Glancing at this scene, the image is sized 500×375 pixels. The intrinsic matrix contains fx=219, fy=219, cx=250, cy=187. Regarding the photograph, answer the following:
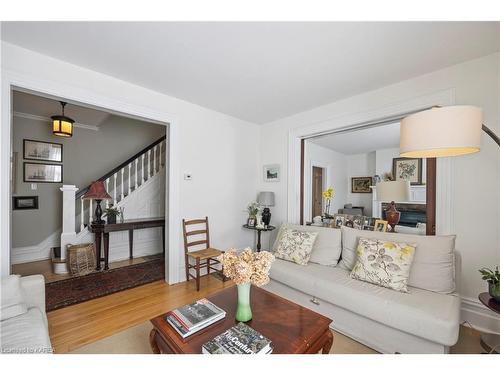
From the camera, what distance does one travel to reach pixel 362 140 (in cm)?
298

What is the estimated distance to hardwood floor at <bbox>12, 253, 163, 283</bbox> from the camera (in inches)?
122

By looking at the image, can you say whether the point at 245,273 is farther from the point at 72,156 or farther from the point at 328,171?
the point at 72,156

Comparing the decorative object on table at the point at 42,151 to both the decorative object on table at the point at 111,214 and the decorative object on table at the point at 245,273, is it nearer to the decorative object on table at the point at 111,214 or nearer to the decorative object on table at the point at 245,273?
the decorative object on table at the point at 111,214

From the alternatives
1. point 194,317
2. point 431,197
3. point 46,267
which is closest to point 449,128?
point 431,197

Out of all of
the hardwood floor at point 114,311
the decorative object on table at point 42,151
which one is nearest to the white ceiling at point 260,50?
the hardwood floor at point 114,311

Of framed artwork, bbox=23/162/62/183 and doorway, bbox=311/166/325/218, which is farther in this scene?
framed artwork, bbox=23/162/62/183

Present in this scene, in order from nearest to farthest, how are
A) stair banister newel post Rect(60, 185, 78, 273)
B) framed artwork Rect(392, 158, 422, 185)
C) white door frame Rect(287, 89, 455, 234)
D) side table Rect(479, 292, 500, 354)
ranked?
side table Rect(479, 292, 500, 354)
white door frame Rect(287, 89, 455, 234)
framed artwork Rect(392, 158, 422, 185)
stair banister newel post Rect(60, 185, 78, 273)

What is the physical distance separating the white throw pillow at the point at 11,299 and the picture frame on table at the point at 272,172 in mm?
3124

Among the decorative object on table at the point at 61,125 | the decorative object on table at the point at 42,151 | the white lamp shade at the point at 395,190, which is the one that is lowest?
the white lamp shade at the point at 395,190

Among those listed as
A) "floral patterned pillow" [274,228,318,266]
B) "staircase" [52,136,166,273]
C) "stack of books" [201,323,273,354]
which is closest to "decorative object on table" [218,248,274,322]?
"stack of books" [201,323,273,354]

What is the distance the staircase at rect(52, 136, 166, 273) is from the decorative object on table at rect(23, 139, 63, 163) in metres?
0.76

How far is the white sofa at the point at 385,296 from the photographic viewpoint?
4.93ft

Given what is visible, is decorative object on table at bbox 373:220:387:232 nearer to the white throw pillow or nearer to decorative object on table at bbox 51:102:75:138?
the white throw pillow

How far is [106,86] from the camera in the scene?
2355 mm
